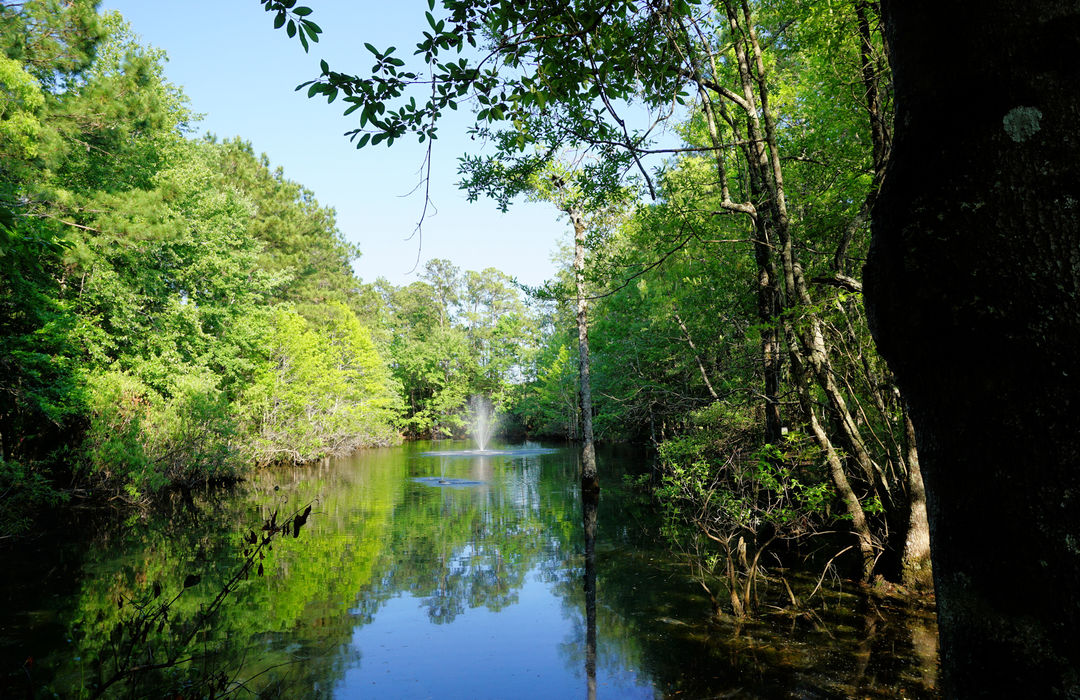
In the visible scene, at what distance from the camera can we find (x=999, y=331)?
95 cm

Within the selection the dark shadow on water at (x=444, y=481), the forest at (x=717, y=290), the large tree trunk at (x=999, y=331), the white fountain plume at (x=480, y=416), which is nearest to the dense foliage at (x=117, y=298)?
the forest at (x=717, y=290)

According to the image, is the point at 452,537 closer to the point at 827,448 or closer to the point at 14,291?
the point at 827,448

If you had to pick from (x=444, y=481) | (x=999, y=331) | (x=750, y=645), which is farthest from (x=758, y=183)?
(x=444, y=481)

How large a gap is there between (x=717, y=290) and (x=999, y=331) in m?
11.9

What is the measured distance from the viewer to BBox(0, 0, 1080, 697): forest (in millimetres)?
947

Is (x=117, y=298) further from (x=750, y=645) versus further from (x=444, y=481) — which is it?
(x=750, y=645)

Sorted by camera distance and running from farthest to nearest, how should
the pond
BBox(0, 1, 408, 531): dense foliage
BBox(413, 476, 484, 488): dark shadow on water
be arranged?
BBox(413, 476, 484, 488): dark shadow on water < BBox(0, 1, 408, 531): dense foliage < the pond

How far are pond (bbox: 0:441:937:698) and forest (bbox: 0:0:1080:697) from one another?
0.90 metres

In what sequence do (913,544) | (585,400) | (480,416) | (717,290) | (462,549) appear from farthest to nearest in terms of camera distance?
A: (480,416)
(585,400)
(717,290)
(462,549)
(913,544)

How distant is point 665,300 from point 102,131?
48.7 ft

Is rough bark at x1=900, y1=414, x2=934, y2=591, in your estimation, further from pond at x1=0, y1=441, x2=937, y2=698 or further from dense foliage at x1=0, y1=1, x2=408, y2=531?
dense foliage at x1=0, y1=1, x2=408, y2=531

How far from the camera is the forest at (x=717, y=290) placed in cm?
95

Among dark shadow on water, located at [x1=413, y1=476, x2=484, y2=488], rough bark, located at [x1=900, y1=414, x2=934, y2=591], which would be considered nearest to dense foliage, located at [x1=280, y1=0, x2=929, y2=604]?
rough bark, located at [x1=900, y1=414, x2=934, y2=591]

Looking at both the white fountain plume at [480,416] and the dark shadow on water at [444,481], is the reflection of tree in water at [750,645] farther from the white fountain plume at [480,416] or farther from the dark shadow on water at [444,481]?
the white fountain plume at [480,416]
